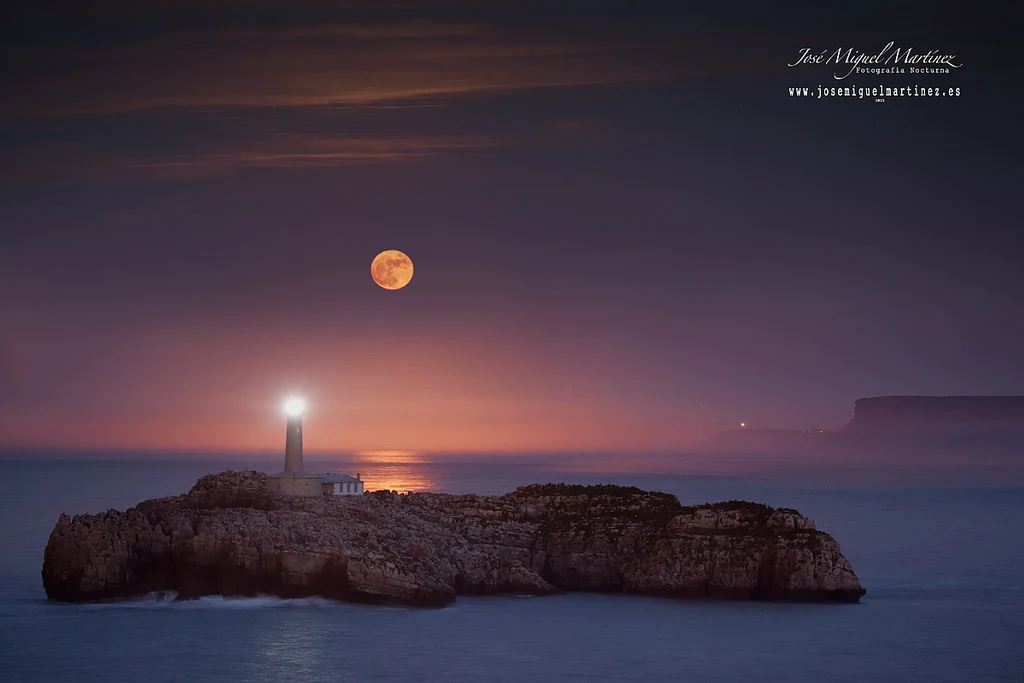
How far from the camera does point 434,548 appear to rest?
210 feet

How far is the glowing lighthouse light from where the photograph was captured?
237 ft

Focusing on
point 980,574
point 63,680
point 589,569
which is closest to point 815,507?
point 980,574

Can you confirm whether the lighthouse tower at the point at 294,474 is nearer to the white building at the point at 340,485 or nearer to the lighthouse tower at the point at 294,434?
the lighthouse tower at the point at 294,434

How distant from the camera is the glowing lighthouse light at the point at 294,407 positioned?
237 feet

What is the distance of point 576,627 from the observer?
2341 inches

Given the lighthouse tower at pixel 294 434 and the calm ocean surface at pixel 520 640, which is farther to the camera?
the lighthouse tower at pixel 294 434

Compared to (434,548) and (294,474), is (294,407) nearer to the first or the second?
(294,474)

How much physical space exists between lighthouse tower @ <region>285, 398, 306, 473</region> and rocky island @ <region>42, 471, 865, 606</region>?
271 cm

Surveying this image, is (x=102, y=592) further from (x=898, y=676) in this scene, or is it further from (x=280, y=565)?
(x=898, y=676)

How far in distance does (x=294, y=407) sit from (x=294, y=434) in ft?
5.22

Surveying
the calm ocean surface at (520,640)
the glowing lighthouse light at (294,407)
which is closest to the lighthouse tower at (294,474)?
the glowing lighthouse light at (294,407)

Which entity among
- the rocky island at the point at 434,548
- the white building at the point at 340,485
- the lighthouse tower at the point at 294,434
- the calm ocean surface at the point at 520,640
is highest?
the lighthouse tower at the point at 294,434

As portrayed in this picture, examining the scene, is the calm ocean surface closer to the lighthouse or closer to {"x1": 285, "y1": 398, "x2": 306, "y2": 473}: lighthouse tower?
the lighthouse

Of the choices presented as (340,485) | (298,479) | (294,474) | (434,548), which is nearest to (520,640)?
(434,548)
